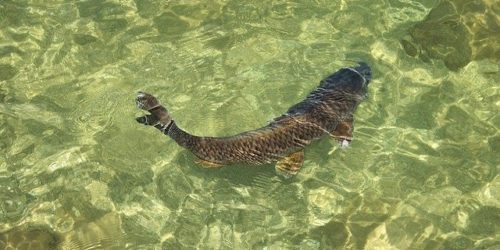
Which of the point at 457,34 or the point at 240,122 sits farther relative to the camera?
the point at 457,34

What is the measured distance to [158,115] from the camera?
6535mm

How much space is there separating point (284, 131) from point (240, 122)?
3.33 ft

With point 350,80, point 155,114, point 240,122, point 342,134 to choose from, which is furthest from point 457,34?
point 155,114

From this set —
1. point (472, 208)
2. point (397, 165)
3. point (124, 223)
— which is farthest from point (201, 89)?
point (472, 208)

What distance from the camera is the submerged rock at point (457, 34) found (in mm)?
8586

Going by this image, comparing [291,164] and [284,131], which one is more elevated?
[284,131]

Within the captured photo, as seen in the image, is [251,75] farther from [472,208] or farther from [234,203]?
[472,208]

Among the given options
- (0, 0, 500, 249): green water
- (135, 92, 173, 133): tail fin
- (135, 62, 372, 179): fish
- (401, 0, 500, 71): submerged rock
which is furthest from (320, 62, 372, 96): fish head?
(135, 92, 173, 133): tail fin

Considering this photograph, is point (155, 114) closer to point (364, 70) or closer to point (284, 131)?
point (284, 131)

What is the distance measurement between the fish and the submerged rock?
5.08 ft

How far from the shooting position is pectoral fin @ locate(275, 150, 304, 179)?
273 inches

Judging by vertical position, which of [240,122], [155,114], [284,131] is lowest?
[240,122]

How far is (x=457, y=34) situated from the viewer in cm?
881

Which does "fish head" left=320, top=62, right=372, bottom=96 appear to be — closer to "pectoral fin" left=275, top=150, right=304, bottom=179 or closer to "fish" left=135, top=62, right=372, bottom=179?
"fish" left=135, top=62, right=372, bottom=179
